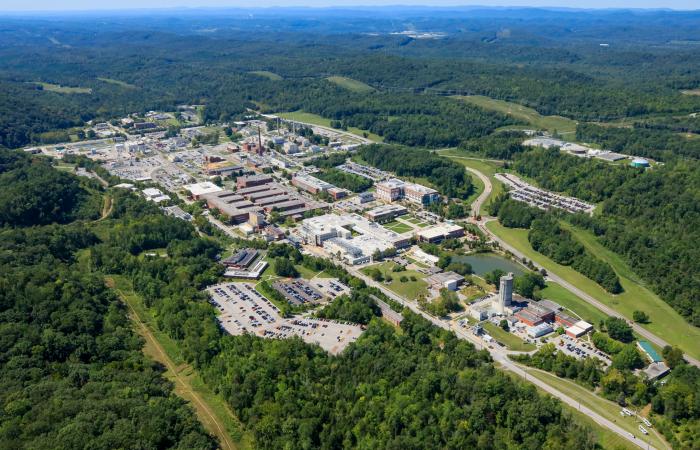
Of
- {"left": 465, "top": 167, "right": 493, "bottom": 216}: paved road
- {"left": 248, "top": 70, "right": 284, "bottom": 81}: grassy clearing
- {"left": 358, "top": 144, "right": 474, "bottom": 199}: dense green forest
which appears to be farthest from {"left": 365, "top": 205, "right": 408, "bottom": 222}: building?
{"left": 248, "top": 70, "right": 284, "bottom": 81}: grassy clearing

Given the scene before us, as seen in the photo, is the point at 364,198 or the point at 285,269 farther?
the point at 364,198

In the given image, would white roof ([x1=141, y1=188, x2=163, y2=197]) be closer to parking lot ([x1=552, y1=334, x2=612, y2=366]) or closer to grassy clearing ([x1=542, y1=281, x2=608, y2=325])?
grassy clearing ([x1=542, y1=281, x2=608, y2=325])

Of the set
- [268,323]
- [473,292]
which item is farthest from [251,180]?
[473,292]

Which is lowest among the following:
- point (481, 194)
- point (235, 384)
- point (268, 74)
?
point (268, 74)

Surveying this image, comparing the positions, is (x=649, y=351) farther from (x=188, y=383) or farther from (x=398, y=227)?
(x=188, y=383)

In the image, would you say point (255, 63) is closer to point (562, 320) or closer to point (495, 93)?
point (495, 93)
